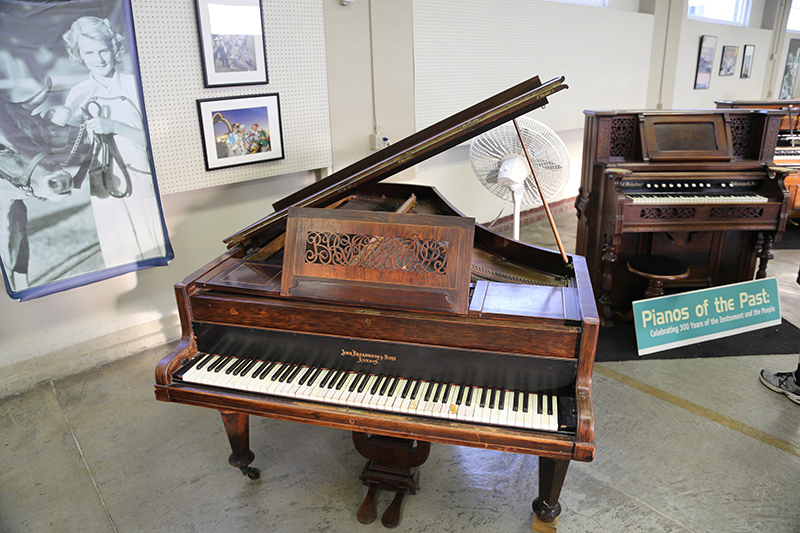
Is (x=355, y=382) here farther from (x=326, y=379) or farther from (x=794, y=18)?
(x=794, y=18)

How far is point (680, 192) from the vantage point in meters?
3.66

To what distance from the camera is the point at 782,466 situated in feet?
8.16

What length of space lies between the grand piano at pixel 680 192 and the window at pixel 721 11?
19.5 ft

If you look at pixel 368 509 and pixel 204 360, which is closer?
pixel 204 360

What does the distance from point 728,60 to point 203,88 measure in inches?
361

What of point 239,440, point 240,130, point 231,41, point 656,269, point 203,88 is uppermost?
point 231,41

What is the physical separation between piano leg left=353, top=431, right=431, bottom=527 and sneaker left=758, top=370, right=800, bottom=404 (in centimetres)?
225

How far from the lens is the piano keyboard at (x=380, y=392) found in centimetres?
174

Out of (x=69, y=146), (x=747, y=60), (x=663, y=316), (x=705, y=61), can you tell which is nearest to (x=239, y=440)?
(x=69, y=146)

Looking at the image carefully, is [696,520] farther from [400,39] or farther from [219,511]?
[400,39]

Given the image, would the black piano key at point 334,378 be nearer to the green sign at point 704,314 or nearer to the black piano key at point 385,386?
the black piano key at point 385,386

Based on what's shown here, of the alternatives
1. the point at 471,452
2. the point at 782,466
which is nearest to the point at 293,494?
the point at 471,452

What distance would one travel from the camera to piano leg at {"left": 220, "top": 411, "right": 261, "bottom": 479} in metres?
2.32

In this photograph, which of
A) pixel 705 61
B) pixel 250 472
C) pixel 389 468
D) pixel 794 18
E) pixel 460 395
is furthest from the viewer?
pixel 794 18
